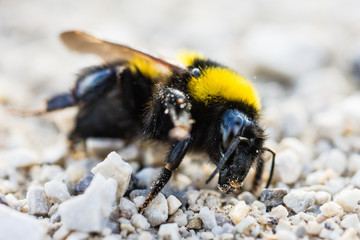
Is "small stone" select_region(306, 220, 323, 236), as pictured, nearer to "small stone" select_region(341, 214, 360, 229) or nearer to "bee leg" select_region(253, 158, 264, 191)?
"small stone" select_region(341, 214, 360, 229)

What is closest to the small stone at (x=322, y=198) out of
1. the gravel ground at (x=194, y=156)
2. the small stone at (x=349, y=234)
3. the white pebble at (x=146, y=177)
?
the gravel ground at (x=194, y=156)

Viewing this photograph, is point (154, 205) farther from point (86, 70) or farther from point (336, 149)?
point (336, 149)

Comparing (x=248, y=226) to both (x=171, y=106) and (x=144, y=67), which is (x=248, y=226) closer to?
(x=171, y=106)

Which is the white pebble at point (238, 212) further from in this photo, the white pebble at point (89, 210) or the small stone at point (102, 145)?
the small stone at point (102, 145)

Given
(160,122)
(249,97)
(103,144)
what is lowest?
(103,144)

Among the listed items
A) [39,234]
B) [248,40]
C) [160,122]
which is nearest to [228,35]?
[248,40]

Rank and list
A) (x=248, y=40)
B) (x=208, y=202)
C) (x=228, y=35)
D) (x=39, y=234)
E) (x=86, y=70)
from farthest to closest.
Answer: (x=228, y=35)
(x=248, y=40)
(x=86, y=70)
(x=208, y=202)
(x=39, y=234)

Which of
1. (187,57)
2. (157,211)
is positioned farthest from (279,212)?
(187,57)
